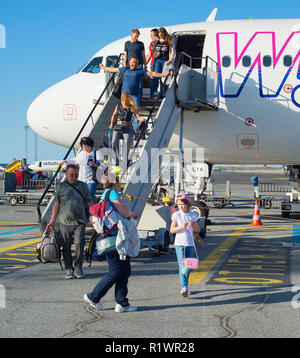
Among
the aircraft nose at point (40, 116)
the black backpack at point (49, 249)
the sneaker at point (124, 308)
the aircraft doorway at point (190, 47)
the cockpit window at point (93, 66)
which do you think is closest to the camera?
the sneaker at point (124, 308)

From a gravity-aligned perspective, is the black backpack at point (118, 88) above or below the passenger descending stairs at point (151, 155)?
above

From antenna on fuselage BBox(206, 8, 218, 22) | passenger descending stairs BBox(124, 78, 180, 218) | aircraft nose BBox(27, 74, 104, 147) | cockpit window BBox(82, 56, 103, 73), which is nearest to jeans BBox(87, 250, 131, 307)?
passenger descending stairs BBox(124, 78, 180, 218)

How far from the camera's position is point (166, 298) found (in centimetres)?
689

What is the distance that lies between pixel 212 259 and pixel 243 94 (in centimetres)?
579

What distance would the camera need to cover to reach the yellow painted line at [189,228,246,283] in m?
8.40

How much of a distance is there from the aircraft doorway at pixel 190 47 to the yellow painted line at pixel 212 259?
497 cm

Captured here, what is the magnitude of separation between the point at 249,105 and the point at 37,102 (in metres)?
6.42

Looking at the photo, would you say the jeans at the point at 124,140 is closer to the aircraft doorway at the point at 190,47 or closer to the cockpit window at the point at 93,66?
the aircraft doorway at the point at 190,47

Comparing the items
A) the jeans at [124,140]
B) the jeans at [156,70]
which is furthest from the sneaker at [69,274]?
the jeans at [156,70]

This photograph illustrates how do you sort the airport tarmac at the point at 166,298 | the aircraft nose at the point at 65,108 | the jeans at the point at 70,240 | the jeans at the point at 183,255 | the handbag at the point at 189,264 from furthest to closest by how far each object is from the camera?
the aircraft nose at the point at 65,108
the jeans at the point at 70,240
the jeans at the point at 183,255
the handbag at the point at 189,264
the airport tarmac at the point at 166,298

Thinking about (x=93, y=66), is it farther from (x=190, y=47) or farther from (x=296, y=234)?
(x=296, y=234)

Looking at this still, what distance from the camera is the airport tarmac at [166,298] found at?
5.38 metres

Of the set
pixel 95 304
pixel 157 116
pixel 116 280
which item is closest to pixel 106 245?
pixel 116 280
